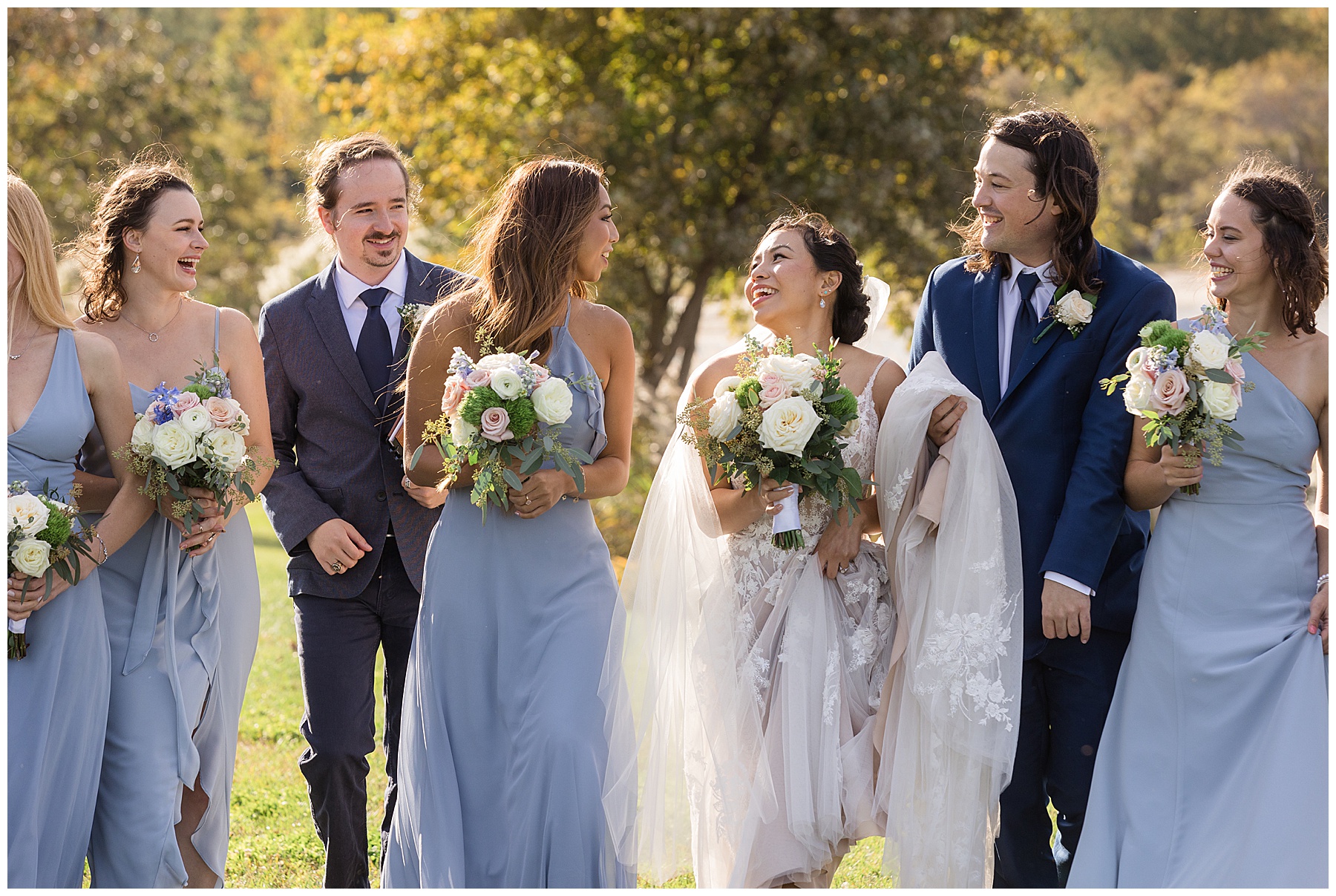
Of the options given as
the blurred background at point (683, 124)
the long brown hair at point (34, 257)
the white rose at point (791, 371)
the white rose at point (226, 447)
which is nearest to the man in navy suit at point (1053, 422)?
the white rose at point (791, 371)

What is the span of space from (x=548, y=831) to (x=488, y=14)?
A: 39.7 feet

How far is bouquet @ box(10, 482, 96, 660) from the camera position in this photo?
4.22 meters

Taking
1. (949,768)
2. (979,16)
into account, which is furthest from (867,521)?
(979,16)

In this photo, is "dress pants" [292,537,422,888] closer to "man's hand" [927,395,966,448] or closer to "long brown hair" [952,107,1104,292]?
"man's hand" [927,395,966,448]

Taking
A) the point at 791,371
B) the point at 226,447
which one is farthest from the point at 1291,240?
the point at 226,447

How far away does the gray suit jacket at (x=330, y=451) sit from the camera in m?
5.13

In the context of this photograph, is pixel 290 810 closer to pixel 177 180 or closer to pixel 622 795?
pixel 622 795

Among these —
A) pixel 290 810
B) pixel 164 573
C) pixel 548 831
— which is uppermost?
pixel 164 573

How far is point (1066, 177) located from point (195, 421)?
3.38 m

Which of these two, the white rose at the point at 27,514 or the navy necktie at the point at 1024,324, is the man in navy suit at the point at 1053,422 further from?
the white rose at the point at 27,514

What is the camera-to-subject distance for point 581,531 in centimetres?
464

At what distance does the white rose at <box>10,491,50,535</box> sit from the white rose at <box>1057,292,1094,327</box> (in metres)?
3.73

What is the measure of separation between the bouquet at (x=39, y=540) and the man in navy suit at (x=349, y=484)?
0.92 metres

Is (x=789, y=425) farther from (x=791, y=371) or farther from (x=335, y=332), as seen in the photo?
(x=335, y=332)
